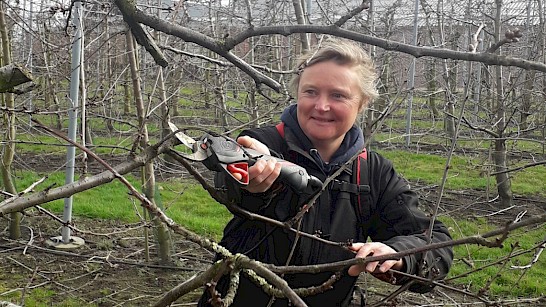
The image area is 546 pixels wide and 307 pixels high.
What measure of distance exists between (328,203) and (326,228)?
0.08 meters

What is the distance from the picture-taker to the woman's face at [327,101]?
2.00 metres

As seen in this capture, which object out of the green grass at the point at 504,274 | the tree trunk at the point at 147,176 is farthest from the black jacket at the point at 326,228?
the green grass at the point at 504,274

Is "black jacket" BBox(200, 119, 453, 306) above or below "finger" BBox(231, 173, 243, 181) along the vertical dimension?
below

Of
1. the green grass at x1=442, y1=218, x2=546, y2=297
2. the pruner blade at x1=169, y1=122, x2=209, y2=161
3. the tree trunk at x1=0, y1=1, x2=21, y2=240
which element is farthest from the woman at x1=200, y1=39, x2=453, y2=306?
the tree trunk at x1=0, y1=1, x2=21, y2=240

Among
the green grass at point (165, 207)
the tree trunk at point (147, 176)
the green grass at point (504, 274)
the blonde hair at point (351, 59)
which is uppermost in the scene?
the blonde hair at point (351, 59)

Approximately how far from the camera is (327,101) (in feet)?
6.56

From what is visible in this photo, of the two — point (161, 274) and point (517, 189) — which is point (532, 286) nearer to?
point (161, 274)

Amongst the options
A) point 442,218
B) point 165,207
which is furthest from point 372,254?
point 442,218

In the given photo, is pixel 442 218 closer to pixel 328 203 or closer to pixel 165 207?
pixel 165 207

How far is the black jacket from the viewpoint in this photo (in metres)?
1.82

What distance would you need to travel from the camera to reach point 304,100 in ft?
6.66

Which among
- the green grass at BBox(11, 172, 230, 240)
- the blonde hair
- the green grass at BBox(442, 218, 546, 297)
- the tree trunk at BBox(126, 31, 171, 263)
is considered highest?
the blonde hair

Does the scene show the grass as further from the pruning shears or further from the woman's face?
the pruning shears

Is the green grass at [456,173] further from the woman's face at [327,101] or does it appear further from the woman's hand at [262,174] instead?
the woman's hand at [262,174]
